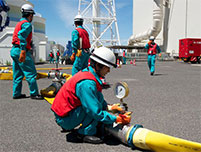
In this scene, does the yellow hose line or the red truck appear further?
the red truck

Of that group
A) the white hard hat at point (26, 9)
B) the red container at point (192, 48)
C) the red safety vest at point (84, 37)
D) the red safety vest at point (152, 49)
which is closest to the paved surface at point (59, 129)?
the red safety vest at point (84, 37)

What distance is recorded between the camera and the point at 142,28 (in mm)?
42344

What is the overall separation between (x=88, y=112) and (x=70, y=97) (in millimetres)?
270

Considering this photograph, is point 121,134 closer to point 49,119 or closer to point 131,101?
point 49,119

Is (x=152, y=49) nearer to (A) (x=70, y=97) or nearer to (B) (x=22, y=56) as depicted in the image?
(B) (x=22, y=56)

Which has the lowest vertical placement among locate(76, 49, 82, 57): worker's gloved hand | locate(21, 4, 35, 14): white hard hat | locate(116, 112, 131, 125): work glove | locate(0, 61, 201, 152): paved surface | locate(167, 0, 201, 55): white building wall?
locate(0, 61, 201, 152): paved surface

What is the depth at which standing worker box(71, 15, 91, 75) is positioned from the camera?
534 centimetres

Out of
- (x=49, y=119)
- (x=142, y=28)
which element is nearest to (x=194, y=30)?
(x=142, y=28)

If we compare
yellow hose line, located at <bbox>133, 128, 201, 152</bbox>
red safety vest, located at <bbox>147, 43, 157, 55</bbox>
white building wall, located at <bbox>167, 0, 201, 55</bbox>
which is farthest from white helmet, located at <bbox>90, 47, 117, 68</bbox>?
white building wall, located at <bbox>167, 0, 201, 55</bbox>

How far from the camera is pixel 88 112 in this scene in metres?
2.40

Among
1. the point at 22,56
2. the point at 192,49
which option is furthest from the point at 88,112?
the point at 192,49

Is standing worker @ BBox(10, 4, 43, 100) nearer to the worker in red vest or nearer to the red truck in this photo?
the worker in red vest

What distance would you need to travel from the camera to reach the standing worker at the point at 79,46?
5344mm

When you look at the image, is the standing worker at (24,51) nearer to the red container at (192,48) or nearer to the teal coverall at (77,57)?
the teal coverall at (77,57)
